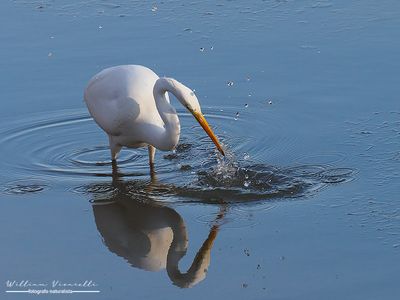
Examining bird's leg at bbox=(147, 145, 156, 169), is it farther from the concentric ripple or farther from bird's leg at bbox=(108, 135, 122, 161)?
bird's leg at bbox=(108, 135, 122, 161)

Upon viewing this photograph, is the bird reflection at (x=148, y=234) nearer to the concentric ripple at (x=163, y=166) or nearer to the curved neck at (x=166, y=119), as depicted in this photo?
the concentric ripple at (x=163, y=166)

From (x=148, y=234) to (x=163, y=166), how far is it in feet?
4.47

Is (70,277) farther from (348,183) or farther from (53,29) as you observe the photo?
(53,29)

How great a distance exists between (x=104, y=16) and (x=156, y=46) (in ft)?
3.70

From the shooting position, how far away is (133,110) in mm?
8797

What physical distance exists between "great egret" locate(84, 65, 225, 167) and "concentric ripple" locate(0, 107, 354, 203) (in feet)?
0.81

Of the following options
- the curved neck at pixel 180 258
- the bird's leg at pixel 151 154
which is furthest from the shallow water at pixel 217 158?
the bird's leg at pixel 151 154

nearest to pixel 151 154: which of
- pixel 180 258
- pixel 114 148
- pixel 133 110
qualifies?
pixel 114 148

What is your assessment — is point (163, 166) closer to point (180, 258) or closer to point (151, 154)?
point (151, 154)

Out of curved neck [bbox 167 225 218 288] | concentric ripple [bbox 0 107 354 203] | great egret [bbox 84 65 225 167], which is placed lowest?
concentric ripple [bbox 0 107 354 203]

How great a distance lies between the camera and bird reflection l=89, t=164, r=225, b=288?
7164 mm

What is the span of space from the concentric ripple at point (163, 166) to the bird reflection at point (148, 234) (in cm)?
16

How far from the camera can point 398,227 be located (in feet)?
24.4

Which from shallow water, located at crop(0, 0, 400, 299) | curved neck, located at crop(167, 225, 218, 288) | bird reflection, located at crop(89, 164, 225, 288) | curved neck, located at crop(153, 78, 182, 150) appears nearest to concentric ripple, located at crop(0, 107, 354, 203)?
shallow water, located at crop(0, 0, 400, 299)
